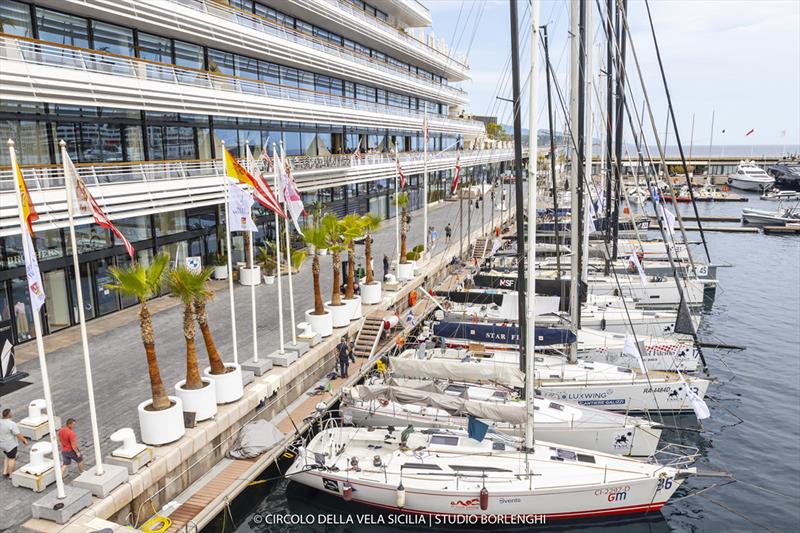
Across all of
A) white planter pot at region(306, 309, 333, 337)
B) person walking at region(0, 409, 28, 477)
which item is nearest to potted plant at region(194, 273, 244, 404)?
person walking at region(0, 409, 28, 477)

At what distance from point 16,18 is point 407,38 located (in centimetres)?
4567

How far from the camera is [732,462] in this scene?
2420 centimetres

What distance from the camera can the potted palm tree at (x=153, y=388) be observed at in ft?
55.9

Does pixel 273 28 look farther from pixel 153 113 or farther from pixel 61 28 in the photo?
pixel 61 28

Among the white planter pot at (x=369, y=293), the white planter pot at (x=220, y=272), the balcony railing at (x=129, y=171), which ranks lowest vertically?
the white planter pot at (x=369, y=293)

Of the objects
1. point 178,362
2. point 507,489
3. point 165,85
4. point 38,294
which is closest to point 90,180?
point 165,85

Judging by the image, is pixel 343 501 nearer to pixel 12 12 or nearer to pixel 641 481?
pixel 641 481

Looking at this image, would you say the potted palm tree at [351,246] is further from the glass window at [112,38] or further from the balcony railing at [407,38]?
the balcony railing at [407,38]

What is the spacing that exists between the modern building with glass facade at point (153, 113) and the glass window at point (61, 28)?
0.07 metres

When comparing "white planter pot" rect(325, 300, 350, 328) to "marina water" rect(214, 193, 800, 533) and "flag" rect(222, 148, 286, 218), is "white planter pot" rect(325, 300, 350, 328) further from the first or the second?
"marina water" rect(214, 193, 800, 533)

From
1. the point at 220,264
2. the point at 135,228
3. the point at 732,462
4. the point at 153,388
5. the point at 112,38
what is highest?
the point at 112,38

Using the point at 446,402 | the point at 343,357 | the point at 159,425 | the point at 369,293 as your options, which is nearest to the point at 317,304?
the point at 343,357

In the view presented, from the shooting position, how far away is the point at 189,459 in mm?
18359

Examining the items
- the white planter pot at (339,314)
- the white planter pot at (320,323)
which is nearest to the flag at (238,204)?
the white planter pot at (320,323)
